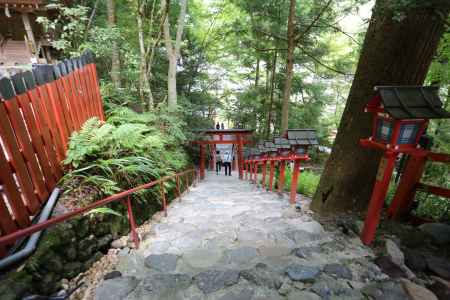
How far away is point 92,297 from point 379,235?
10.7 feet

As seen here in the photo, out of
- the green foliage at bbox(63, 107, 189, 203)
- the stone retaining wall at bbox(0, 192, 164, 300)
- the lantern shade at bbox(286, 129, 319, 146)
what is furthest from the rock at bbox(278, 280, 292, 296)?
the lantern shade at bbox(286, 129, 319, 146)

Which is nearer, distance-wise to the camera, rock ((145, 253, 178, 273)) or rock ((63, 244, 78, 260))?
rock ((63, 244, 78, 260))

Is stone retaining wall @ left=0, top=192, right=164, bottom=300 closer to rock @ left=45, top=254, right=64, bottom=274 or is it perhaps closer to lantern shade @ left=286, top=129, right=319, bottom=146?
rock @ left=45, top=254, right=64, bottom=274

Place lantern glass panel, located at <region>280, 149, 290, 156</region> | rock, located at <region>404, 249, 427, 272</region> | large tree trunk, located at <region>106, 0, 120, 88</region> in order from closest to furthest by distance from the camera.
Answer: rock, located at <region>404, 249, 427, 272</region> < lantern glass panel, located at <region>280, 149, 290, 156</region> < large tree trunk, located at <region>106, 0, 120, 88</region>

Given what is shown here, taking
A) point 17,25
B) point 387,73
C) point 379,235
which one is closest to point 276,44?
point 387,73

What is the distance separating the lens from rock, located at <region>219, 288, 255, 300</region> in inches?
68.8

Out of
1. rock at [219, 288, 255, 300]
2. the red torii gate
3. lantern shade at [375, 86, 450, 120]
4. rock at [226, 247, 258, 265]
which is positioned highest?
lantern shade at [375, 86, 450, 120]

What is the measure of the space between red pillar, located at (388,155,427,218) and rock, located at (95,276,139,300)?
143 inches

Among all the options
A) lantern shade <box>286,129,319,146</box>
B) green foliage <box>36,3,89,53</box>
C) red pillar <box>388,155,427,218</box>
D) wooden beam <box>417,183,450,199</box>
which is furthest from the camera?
green foliage <box>36,3,89,53</box>

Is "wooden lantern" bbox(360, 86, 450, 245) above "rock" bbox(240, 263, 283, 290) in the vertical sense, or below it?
above

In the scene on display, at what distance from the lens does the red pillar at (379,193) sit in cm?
233

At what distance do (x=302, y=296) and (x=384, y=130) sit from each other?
1.95 m

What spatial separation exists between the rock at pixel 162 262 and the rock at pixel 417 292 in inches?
82.6

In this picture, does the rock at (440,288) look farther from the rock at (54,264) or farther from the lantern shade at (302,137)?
the rock at (54,264)
